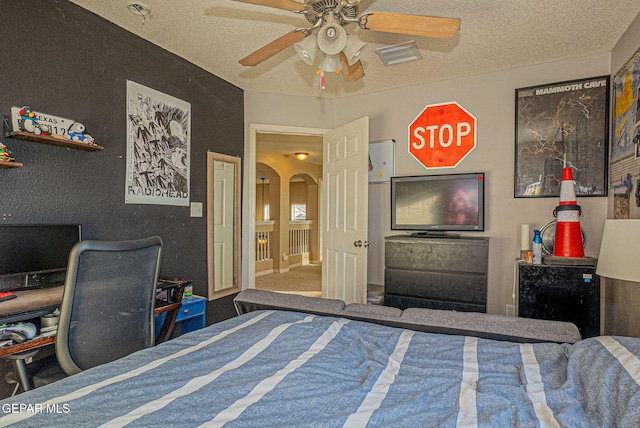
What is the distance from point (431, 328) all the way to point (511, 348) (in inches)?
12.9

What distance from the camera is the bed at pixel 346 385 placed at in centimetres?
80

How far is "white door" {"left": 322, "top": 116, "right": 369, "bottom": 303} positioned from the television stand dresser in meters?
0.33

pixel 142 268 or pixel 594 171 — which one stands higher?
pixel 594 171

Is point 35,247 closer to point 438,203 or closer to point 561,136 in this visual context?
point 438,203

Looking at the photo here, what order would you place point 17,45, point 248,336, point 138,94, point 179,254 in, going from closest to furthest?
point 248,336 → point 17,45 → point 138,94 → point 179,254

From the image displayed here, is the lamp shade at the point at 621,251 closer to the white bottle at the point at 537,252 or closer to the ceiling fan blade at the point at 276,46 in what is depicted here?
the white bottle at the point at 537,252

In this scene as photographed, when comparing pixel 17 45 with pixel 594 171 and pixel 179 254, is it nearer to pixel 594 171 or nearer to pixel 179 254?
pixel 179 254

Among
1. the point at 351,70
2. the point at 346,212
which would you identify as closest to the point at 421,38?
the point at 351,70

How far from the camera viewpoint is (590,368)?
969 millimetres

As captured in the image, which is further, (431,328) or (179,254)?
(179,254)

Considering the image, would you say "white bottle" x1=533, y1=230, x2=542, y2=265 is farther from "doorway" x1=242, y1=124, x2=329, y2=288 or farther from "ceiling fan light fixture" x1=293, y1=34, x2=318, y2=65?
"doorway" x1=242, y1=124, x2=329, y2=288

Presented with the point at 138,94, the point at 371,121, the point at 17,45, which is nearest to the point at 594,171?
the point at 371,121

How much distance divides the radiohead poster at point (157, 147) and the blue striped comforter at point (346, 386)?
1.70 meters

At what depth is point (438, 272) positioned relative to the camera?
2820mm
